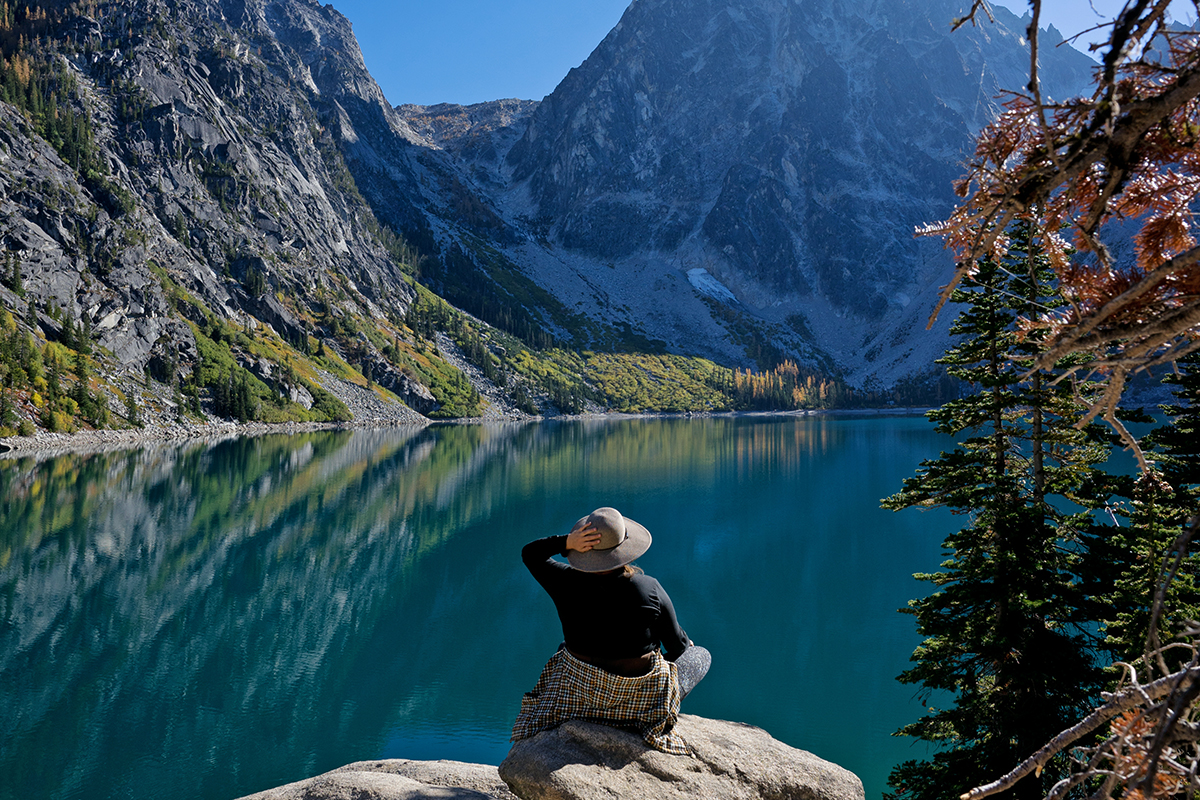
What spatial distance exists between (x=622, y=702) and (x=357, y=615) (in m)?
23.3

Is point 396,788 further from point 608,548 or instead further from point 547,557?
point 608,548

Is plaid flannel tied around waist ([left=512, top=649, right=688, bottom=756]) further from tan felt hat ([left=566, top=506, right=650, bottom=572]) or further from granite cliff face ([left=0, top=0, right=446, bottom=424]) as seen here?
granite cliff face ([left=0, top=0, right=446, bottom=424])

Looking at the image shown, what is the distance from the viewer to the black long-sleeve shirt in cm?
562

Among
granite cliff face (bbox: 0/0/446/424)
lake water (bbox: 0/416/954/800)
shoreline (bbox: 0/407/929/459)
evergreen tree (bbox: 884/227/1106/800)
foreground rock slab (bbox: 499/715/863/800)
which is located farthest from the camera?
granite cliff face (bbox: 0/0/446/424)

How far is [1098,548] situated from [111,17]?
207 metres

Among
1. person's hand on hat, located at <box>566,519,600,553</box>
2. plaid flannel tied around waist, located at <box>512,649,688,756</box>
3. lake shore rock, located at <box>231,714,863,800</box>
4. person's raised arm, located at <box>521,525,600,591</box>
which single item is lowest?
lake shore rock, located at <box>231,714,863,800</box>

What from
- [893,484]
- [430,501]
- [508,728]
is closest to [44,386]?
[430,501]

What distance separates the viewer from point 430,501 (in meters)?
48.4

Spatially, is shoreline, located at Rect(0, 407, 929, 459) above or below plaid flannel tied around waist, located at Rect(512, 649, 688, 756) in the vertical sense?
below

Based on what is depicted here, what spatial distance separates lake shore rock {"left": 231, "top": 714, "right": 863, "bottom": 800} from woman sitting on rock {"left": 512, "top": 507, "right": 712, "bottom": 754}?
191 mm

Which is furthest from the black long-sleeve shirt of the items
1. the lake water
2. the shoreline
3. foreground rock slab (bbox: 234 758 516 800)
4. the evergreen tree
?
the shoreline

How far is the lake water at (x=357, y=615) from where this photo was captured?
1605 cm

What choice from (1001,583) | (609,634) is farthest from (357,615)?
(609,634)

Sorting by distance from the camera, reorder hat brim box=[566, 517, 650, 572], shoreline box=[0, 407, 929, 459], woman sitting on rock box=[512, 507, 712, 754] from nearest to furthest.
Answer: hat brim box=[566, 517, 650, 572] < woman sitting on rock box=[512, 507, 712, 754] < shoreline box=[0, 407, 929, 459]
